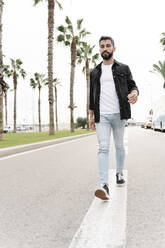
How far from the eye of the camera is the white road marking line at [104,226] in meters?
2.82

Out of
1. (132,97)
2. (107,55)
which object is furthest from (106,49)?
(132,97)

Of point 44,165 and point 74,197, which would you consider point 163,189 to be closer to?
point 74,197

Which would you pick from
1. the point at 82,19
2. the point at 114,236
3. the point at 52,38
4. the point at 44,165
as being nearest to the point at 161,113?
the point at 82,19

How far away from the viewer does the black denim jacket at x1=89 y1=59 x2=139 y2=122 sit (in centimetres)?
454

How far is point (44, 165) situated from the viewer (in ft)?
27.0

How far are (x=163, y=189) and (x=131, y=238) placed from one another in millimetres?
2276

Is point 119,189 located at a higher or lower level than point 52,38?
lower

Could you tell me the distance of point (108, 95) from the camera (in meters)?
4.59

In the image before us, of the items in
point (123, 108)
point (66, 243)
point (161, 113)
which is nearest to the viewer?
point (66, 243)

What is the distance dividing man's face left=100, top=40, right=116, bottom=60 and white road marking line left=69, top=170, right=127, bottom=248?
1.93 m

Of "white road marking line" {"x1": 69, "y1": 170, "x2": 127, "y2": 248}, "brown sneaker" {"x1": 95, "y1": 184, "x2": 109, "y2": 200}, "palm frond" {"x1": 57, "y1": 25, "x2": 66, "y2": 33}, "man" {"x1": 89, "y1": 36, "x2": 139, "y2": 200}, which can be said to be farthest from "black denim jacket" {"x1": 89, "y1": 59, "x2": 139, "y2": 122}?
"palm frond" {"x1": 57, "y1": 25, "x2": 66, "y2": 33}

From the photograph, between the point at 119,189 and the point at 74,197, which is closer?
the point at 74,197

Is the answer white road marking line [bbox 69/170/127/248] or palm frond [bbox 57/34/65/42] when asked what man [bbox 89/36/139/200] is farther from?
palm frond [bbox 57/34/65/42]

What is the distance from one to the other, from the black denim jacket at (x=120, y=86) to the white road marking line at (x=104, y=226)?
115 cm
